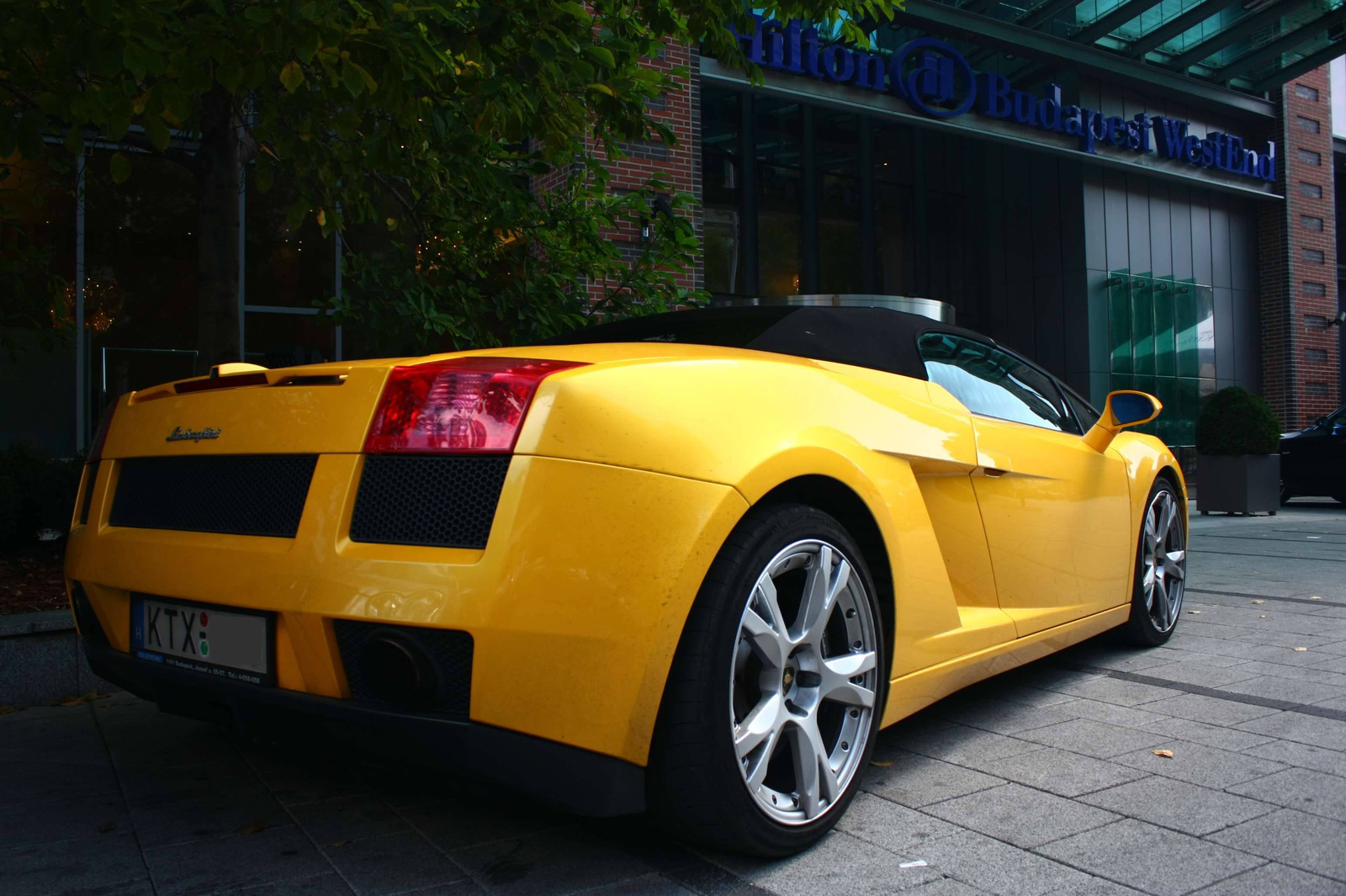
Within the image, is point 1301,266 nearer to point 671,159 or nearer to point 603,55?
point 671,159

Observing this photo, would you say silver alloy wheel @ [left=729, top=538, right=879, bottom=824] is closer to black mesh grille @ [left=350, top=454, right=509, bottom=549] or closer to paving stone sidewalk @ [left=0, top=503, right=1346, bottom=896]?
paving stone sidewalk @ [left=0, top=503, right=1346, bottom=896]

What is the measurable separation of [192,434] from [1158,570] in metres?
3.97

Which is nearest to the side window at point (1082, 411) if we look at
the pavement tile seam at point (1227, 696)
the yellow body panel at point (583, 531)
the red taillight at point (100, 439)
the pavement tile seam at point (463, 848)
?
the pavement tile seam at point (1227, 696)

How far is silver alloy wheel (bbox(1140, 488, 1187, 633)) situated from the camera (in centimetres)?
450

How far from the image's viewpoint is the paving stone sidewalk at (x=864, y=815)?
2232mm

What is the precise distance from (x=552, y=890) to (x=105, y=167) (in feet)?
35.3

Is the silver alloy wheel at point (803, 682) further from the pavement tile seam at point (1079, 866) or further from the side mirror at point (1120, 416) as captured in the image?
the side mirror at point (1120, 416)

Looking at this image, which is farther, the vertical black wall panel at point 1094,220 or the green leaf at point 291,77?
the vertical black wall panel at point 1094,220

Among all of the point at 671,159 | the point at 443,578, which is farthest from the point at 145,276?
the point at 443,578

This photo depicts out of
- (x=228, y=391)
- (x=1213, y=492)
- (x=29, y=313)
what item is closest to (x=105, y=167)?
(x=29, y=313)

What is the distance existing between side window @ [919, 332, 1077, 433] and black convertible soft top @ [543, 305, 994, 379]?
0.08 m

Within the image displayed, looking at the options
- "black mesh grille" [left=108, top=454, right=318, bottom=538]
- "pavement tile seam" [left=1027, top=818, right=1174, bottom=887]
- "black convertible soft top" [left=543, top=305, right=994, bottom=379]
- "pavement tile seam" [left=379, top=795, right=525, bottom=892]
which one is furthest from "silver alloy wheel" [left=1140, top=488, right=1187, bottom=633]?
"black mesh grille" [left=108, top=454, right=318, bottom=538]

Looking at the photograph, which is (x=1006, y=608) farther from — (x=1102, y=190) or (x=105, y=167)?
(x=1102, y=190)

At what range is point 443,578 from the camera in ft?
6.29
